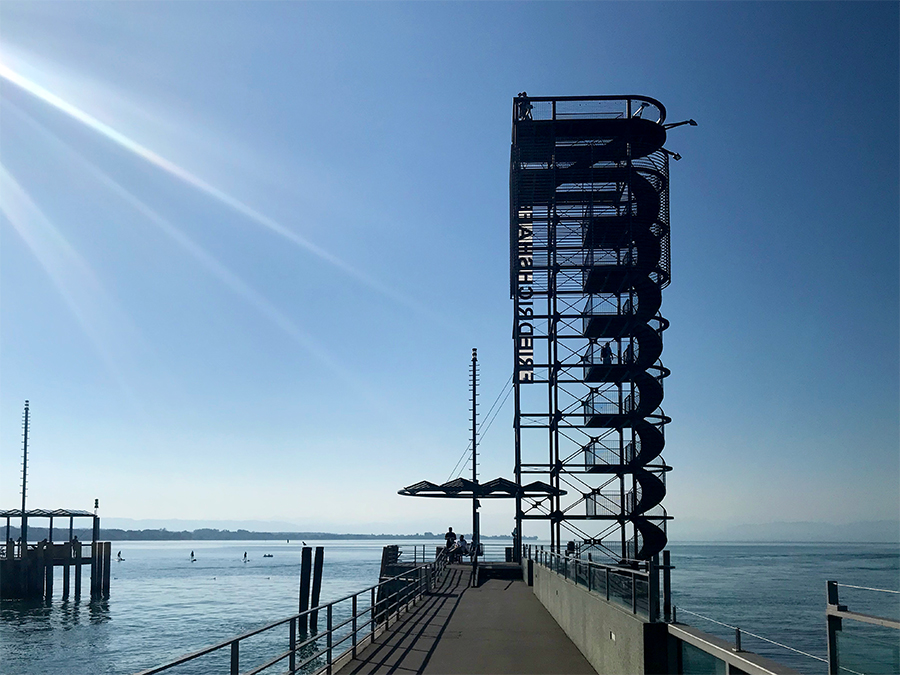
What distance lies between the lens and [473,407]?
47.8 meters

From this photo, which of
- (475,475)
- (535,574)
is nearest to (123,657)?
(535,574)

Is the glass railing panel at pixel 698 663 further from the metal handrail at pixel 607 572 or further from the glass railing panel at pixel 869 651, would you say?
the glass railing panel at pixel 869 651

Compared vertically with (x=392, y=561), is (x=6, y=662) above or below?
below

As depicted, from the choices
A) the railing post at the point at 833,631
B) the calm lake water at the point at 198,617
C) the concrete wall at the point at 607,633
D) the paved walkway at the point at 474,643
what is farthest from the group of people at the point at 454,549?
the railing post at the point at 833,631

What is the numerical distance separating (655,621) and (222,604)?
50.5 meters

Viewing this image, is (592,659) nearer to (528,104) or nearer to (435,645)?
(435,645)

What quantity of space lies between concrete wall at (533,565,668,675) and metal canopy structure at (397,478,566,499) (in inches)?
529

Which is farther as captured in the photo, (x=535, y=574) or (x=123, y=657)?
(x=123, y=657)

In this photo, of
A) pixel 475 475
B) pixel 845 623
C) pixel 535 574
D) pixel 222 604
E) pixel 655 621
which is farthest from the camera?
pixel 222 604

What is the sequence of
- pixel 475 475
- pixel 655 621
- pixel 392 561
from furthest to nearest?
pixel 475 475
pixel 392 561
pixel 655 621

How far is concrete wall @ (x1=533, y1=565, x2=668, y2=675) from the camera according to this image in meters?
9.80

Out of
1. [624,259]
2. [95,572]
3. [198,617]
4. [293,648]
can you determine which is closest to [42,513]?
[95,572]

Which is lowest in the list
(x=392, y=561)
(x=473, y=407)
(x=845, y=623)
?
(x=392, y=561)

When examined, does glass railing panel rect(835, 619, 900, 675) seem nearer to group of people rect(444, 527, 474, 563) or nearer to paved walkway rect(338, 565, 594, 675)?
paved walkway rect(338, 565, 594, 675)
